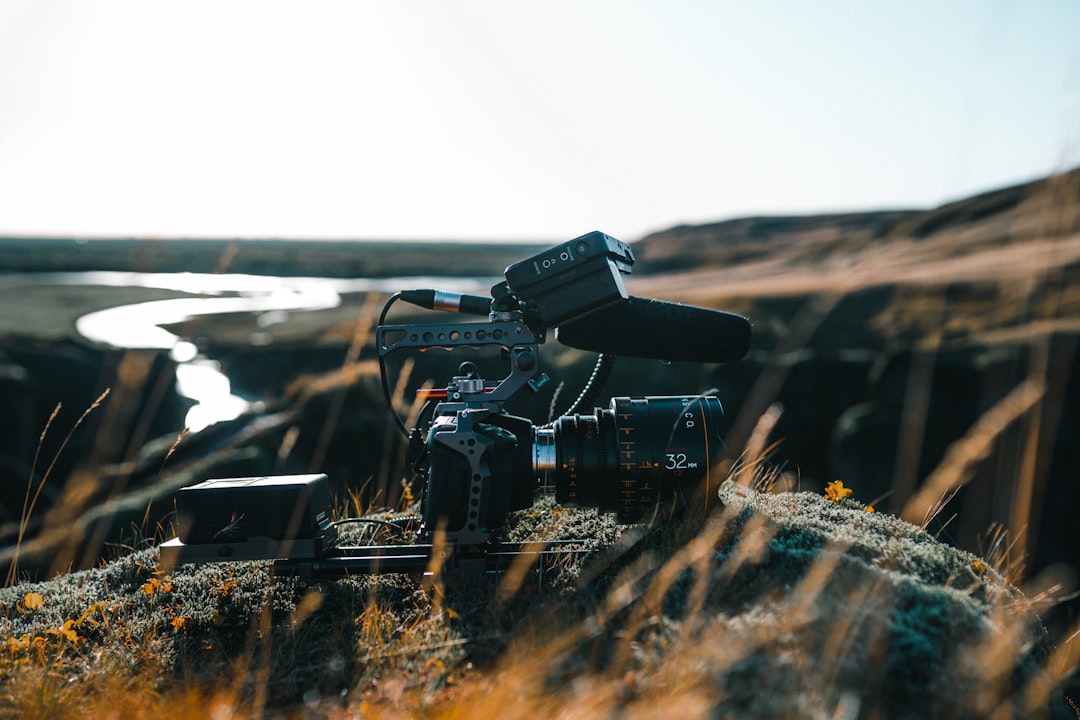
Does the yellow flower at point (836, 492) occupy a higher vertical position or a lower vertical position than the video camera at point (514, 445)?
lower

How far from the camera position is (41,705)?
2.72 m

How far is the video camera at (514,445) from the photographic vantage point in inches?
130

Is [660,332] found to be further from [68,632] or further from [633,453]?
[68,632]

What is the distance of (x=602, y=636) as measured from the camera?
278 centimetres

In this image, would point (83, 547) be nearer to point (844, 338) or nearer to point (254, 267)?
point (844, 338)

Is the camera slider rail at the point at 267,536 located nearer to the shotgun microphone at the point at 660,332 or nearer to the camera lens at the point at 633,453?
the camera lens at the point at 633,453

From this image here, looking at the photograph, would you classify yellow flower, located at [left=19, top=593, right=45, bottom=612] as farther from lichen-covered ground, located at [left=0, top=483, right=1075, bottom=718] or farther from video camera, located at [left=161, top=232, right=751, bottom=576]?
video camera, located at [left=161, top=232, right=751, bottom=576]

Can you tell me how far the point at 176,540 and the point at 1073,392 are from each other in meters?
10.7

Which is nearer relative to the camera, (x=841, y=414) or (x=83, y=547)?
(x=83, y=547)

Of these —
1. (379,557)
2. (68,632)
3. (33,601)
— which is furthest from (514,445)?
(33,601)

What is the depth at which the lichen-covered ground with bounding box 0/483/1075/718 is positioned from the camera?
7.84 ft

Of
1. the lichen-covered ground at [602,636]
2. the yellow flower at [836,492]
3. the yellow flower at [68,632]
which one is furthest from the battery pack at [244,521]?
the yellow flower at [836,492]

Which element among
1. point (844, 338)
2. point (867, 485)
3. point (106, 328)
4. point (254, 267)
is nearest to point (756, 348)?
point (844, 338)

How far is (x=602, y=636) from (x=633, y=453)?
95 cm
